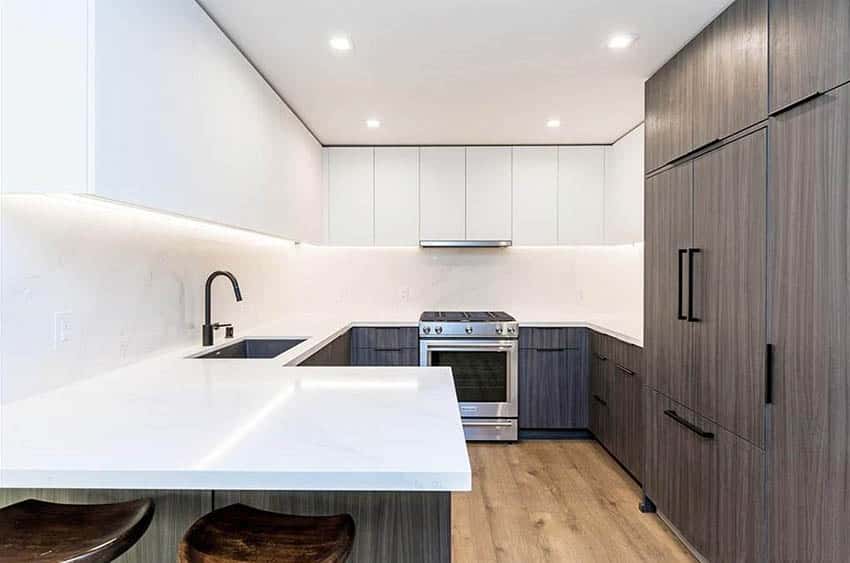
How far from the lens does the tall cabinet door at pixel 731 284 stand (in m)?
1.81

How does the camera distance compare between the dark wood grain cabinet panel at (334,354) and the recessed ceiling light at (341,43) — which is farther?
the dark wood grain cabinet panel at (334,354)

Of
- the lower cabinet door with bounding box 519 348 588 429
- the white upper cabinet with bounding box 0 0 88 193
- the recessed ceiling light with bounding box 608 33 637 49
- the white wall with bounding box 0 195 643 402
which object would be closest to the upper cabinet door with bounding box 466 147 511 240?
the white wall with bounding box 0 195 643 402

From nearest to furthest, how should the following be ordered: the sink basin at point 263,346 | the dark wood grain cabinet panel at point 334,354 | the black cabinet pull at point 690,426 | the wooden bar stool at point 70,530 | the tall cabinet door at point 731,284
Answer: the wooden bar stool at point 70,530
the tall cabinet door at point 731,284
the black cabinet pull at point 690,426
the dark wood grain cabinet panel at point 334,354
the sink basin at point 263,346

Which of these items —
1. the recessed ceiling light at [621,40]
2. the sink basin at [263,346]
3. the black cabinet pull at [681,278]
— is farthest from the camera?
the sink basin at [263,346]

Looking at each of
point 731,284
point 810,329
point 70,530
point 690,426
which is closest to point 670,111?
point 731,284

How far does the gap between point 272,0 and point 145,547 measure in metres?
1.89

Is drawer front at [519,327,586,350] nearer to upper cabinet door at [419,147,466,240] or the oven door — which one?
the oven door

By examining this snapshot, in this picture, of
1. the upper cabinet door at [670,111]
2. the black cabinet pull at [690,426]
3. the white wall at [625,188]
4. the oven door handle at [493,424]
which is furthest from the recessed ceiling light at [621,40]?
the oven door handle at [493,424]

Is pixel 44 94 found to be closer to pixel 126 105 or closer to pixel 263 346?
pixel 126 105

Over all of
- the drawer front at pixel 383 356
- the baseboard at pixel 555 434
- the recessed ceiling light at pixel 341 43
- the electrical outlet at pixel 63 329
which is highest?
the recessed ceiling light at pixel 341 43

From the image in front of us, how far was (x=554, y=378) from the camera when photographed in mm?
3912

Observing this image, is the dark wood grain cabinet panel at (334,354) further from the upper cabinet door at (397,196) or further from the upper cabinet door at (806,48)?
the upper cabinet door at (806,48)

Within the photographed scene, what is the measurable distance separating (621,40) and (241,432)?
2.23 meters

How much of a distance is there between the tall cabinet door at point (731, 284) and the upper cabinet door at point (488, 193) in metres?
2.07
